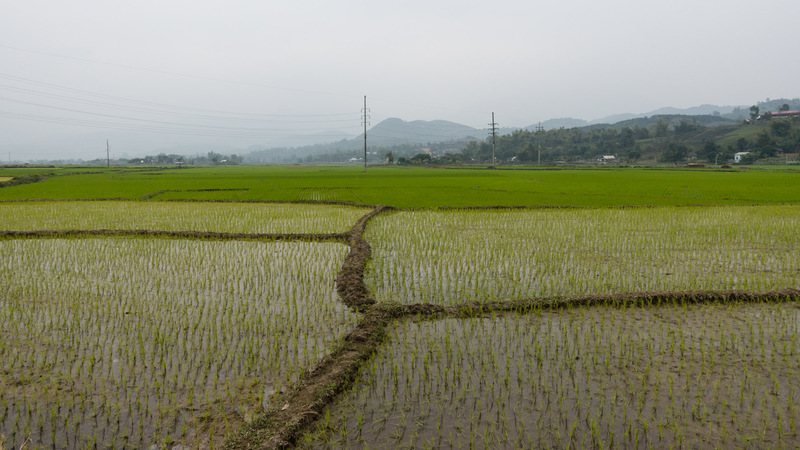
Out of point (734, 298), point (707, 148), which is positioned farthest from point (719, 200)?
point (707, 148)

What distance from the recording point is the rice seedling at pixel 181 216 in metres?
10.3

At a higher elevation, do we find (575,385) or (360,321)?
(360,321)

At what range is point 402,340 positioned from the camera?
4125 millimetres

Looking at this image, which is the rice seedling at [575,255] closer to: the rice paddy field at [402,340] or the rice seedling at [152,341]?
the rice paddy field at [402,340]

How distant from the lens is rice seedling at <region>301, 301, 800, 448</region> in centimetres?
273

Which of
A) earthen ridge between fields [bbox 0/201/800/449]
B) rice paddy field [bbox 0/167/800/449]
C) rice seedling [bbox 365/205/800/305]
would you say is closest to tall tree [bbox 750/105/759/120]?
rice seedling [bbox 365/205/800/305]

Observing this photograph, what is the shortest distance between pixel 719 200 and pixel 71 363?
1710cm

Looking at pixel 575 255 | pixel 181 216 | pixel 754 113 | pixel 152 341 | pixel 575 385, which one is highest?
pixel 754 113

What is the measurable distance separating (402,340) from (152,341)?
7.13ft

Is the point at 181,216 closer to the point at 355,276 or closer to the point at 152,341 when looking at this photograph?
the point at 355,276

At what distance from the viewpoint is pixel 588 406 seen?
3.01 metres

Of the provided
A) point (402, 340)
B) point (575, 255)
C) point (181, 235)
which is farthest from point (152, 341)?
point (575, 255)

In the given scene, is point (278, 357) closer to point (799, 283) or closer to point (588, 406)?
point (588, 406)

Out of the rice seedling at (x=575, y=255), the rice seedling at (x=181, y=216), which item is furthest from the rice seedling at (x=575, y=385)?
the rice seedling at (x=181, y=216)
